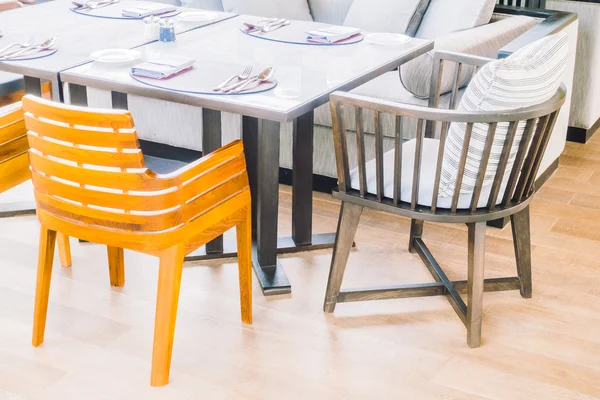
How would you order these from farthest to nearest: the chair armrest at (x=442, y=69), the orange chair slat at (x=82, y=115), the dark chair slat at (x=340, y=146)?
the chair armrest at (x=442, y=69), the dark chair slat at (x=340, y=146), the orange chair slat at (x=82, y=115)

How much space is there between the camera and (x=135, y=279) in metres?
2.65

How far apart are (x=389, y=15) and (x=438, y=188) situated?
158 cm

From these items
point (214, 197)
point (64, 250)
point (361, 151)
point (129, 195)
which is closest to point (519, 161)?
point (361, 151)

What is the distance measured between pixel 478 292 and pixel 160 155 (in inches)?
74.6

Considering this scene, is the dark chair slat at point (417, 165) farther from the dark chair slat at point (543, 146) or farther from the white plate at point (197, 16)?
the white plate at point (197, 16)

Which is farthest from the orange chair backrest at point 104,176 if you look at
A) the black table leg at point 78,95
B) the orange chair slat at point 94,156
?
the black table leg at point 78,95

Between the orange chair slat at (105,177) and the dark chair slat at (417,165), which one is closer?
the orange chair slat at (105,177)

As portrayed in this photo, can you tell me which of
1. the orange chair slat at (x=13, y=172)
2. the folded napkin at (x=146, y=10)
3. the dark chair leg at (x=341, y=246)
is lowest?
the dark chair leg at (x=341, y=246)

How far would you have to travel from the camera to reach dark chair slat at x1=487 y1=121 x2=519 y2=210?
2.06 meters

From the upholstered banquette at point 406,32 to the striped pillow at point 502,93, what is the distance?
0.80m

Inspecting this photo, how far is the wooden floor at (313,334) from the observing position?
6.96 feet

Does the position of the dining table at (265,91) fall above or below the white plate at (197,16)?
below

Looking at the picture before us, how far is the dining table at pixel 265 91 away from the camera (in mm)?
2271

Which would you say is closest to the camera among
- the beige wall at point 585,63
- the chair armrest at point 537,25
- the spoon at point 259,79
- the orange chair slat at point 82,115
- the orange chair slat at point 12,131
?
the orange chair slat at point 82,115
